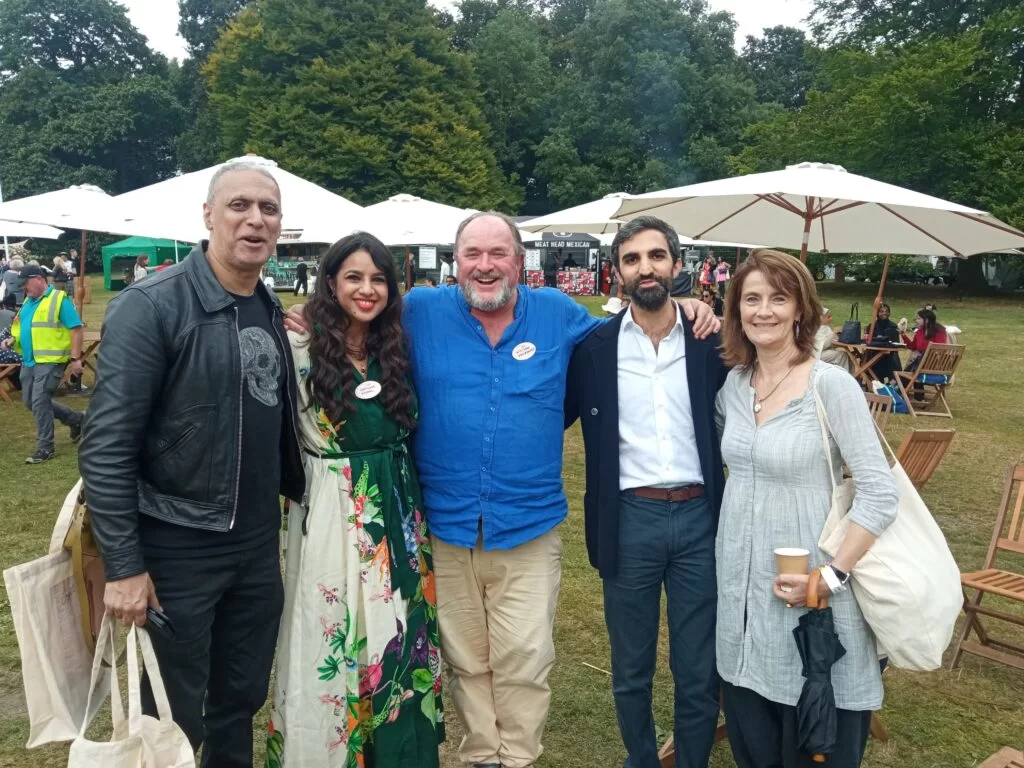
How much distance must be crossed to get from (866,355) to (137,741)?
12252mm

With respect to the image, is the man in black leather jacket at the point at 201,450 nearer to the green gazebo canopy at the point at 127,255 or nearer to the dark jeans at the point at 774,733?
the dark jeans at the point at 774,733

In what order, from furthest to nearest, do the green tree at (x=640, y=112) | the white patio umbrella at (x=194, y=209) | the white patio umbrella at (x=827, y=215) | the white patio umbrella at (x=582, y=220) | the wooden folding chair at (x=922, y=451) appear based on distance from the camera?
the green tree at (x=640, y=112)
the white patio umbrella at (x=582, y=220)
the white patio umbrella at (x=194, y=209)
the white patio umbrella at (x=827, y=215)
the wooden folding chair at (x=922, y=451)

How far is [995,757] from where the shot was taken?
8.79 feet

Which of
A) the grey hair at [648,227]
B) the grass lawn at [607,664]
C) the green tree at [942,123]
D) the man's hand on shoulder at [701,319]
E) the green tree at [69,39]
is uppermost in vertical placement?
the green tree at [69,39]

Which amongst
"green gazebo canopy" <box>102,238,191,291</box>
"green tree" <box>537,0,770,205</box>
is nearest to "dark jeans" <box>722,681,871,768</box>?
"green gazebo canopy" <box>102,238,191,291</box>

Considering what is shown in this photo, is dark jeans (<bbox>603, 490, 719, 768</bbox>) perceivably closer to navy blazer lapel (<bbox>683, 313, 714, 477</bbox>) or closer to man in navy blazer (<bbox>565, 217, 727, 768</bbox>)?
man in navy blazer (<bbox>565, 217, 727, 768</bbox>)

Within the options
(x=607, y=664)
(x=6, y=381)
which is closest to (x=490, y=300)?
(x=607, y=664)

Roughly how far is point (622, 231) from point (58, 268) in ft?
72.2

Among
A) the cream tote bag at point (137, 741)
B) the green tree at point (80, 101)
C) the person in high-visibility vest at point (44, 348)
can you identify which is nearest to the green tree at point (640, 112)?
the green tree at point (80, 101)

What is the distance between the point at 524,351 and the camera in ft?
9.98

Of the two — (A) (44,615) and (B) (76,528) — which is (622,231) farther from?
(A) (44,615)

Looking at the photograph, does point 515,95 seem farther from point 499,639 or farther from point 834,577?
point 834,577

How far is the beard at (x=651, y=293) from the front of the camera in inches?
113

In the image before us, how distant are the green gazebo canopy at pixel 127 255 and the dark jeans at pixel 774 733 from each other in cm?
3532
